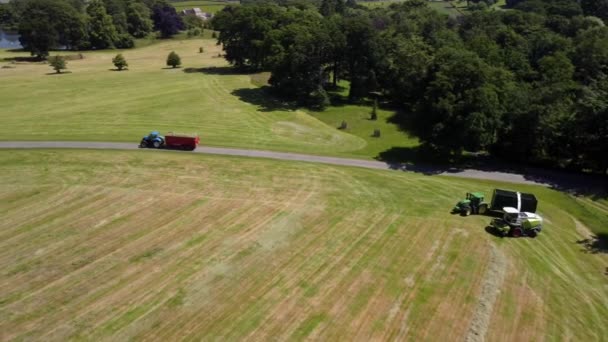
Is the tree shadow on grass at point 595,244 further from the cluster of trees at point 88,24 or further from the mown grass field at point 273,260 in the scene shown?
the cluster of trees at point 88,24

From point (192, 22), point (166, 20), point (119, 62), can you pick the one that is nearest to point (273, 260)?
point (119, 62)

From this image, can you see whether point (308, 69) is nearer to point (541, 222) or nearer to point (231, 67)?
point (231, 67)

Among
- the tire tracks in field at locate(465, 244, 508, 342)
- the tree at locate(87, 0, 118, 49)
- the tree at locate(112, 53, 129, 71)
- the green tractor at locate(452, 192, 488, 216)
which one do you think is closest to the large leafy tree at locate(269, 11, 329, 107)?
the tree at locate(112, 53, 129, 71)

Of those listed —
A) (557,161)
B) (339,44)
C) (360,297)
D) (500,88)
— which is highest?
(339,44)

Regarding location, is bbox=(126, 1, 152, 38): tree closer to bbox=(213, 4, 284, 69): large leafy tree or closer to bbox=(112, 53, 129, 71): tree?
bbox=(112, 53, 129, 71): tree

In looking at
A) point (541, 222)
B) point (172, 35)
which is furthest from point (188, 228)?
point (172, 35)
